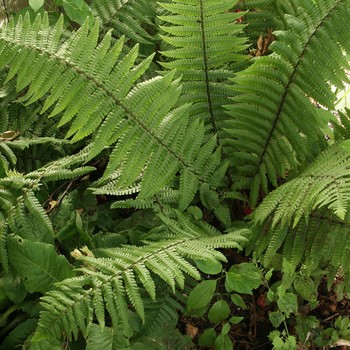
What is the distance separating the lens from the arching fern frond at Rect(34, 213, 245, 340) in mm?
1013

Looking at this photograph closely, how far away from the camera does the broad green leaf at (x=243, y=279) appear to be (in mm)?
1229

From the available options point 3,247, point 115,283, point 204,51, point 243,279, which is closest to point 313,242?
point 243,279

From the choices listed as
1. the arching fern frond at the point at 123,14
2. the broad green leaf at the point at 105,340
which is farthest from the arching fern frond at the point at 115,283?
the arching fern frond at the point at 123,14

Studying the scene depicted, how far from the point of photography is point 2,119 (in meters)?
1.57

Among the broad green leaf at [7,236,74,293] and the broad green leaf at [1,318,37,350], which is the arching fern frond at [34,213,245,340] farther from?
the broad green leaf at [1,318,37,350]

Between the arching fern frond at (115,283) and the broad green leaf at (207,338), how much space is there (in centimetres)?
36

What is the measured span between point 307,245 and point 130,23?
3.96 feet

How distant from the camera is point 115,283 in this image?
1054 mm

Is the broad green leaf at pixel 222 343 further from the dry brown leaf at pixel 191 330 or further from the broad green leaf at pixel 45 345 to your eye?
the broad green leaf at pixel 45 345

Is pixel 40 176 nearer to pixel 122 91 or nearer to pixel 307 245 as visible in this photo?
pixel 122 91

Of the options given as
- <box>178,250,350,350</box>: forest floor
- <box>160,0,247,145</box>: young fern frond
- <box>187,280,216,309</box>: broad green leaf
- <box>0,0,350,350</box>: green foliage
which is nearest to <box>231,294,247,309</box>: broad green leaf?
<box>0,0,350,350</box>: green foliage

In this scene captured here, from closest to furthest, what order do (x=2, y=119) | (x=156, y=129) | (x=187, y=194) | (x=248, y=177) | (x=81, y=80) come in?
(x=81, y=80), (x=156, y=129), (x=187, y=194), (x=2, y=119), (x=248, y=177)

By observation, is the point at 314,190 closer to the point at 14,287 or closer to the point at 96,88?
the point at 96,88

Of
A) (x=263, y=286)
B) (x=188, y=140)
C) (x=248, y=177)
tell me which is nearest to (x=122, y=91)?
(x=188, y=140)
